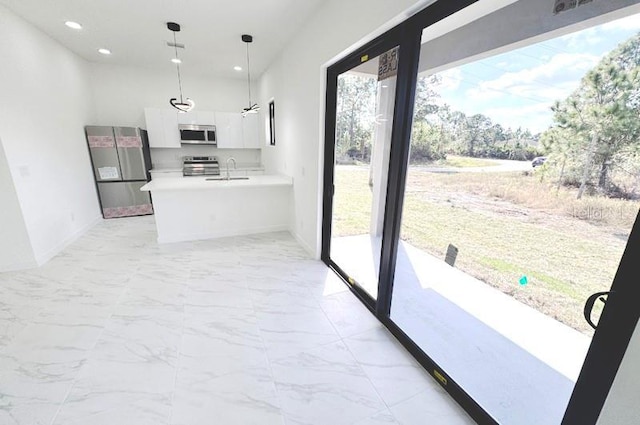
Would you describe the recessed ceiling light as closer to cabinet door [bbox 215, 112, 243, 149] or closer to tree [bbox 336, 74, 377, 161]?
cabinet door [bbox 215, 112, 243, 149]

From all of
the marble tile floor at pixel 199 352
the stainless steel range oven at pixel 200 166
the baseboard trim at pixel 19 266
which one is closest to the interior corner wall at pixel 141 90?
the stainless steel range oven at pixel 200 166

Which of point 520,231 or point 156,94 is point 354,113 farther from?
point 156,94

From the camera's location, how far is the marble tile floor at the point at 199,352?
142 centimetres

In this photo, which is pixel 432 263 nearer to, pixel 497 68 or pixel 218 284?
pixel 497 68

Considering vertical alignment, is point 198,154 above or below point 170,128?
below

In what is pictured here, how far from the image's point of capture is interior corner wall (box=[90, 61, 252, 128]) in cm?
490

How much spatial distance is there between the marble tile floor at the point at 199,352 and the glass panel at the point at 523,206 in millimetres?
492

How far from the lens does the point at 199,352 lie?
5.96 feet

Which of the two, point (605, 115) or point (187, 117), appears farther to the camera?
point (187, 117)

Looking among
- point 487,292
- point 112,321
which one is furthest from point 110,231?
point 487,292

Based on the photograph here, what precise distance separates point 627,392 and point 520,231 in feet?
4.13

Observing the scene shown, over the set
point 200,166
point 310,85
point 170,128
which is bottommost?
point 200,166

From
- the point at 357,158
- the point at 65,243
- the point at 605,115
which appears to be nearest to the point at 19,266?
the point at 65,243

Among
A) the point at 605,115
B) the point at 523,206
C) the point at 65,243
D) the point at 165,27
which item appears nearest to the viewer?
the point at 605,115
